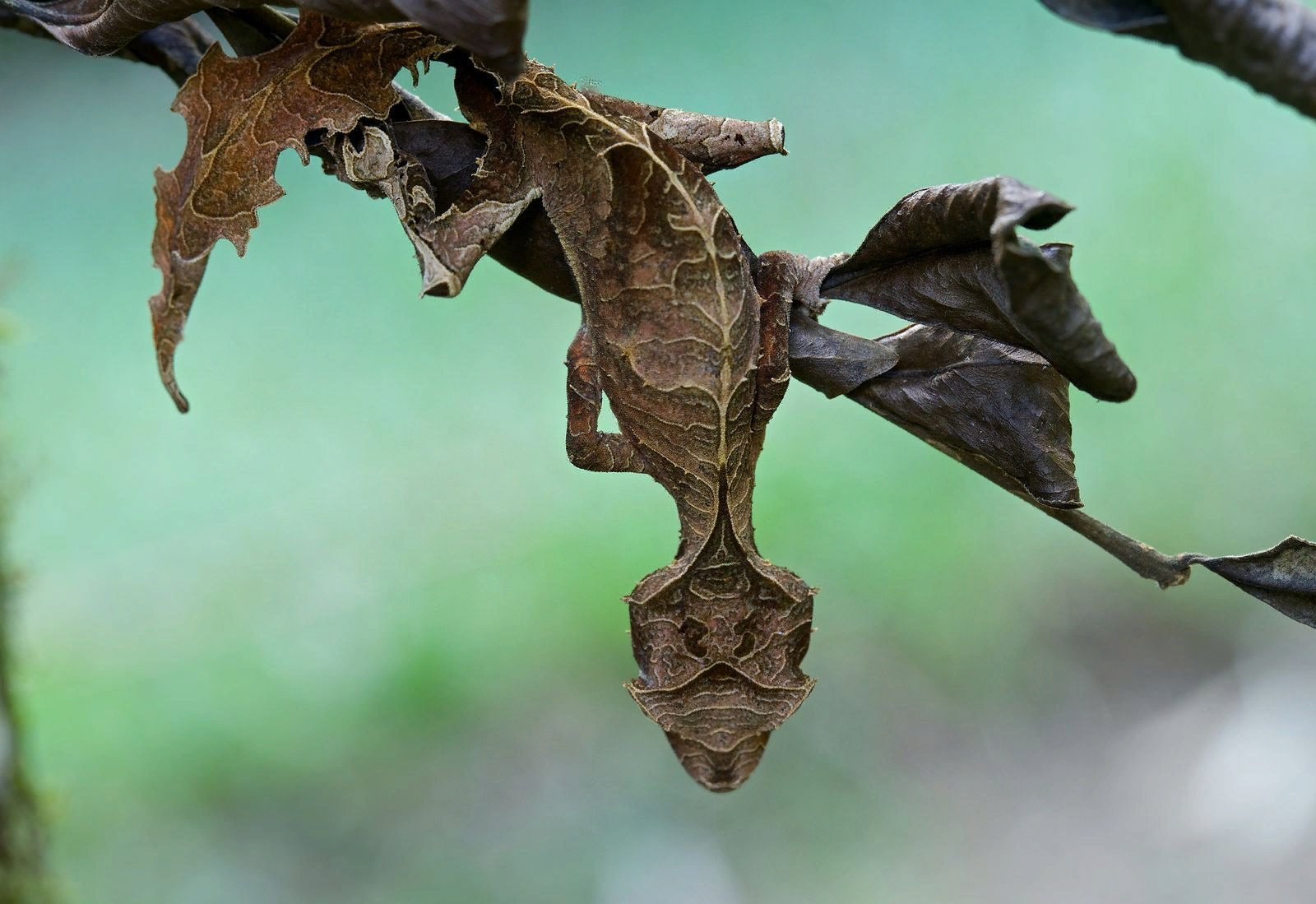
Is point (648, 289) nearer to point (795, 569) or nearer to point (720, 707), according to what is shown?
point (720, 707)

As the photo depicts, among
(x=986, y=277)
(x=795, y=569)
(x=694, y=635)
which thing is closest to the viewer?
(x=986, y=277)

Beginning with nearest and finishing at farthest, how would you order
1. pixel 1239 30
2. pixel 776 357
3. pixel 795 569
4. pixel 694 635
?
1. pixel 1239 30
2. pixel 776 357
3. pixel 694 635
4. pixel 795 569

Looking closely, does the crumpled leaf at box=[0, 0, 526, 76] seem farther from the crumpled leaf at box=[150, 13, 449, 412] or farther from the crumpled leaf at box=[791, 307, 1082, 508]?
the crumpled leaf at box=[791, 307, 1082, 508]

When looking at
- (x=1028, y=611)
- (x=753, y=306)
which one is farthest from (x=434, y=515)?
(x=753, y=306)

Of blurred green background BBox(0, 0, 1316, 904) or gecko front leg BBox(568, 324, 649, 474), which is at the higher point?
gecko front leg BBox(568, 324, 649, 474)

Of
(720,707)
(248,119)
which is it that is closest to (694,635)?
(720,707)

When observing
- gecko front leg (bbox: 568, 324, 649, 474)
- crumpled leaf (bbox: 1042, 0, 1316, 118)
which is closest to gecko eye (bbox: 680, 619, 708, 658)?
gecko front leg (bbox: 568, 324, 649, 474)

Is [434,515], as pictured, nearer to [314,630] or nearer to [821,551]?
[314,630]
